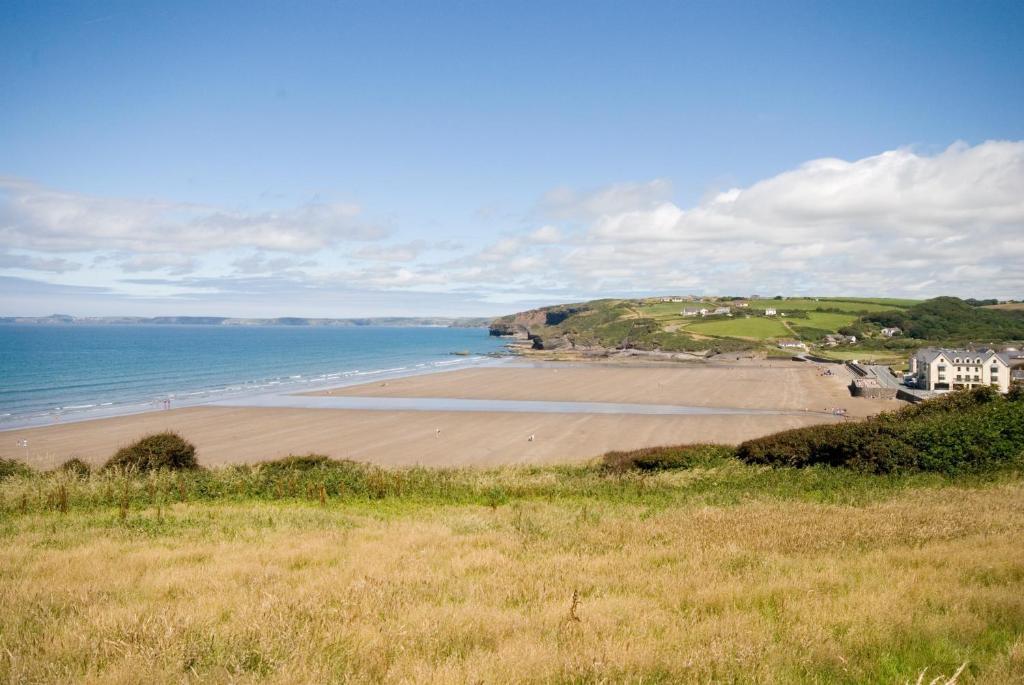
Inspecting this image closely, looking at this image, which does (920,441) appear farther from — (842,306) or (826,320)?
(842,306)

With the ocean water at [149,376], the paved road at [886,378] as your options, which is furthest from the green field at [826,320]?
the ocean water at [149,376]

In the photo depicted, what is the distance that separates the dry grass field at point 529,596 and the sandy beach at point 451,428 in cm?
1819

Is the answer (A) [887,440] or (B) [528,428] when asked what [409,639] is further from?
(B) [528,428]

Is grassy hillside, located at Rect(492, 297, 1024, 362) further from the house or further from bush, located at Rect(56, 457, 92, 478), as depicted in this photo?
bush, located at Rect(56, 457, 92, 478)

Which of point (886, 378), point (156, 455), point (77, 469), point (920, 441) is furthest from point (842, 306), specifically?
point (77, 469)

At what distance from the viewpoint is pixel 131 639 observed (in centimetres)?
563

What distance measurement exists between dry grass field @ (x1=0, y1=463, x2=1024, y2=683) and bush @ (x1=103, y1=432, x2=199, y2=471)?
907 centimetres

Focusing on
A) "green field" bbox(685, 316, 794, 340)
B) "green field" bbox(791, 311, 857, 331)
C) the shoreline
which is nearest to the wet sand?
the shoreline

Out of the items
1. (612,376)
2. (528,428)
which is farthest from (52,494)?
(612,376)

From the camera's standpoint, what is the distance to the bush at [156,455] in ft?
76.3

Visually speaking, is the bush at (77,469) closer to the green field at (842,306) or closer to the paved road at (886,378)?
the paved road at (886,378)

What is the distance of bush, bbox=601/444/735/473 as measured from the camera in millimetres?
22031

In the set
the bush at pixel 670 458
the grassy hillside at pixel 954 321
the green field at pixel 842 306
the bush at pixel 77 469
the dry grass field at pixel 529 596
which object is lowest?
the bush at pixel 670 458

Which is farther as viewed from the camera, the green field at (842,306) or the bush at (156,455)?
the green field at (842,306)
